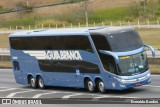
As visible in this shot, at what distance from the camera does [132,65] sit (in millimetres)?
27297

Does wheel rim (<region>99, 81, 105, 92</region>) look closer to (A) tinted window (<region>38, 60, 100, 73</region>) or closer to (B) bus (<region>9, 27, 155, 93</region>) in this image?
(B) bus (<region>9, 27, 155, 93</region>)

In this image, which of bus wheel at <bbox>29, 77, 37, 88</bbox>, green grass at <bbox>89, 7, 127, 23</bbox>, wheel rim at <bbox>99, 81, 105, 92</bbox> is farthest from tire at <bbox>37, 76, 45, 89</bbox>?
green grass at <bbox>89, 7, 127, 23</bbox>

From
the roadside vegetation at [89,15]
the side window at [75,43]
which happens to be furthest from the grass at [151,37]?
the side window at [75,43]

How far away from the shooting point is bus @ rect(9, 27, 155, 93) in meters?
27.2

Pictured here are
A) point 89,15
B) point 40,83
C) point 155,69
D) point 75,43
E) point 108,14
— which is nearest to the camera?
point 75,43

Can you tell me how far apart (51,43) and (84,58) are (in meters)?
2.88

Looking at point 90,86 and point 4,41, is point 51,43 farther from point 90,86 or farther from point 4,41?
point 4,41

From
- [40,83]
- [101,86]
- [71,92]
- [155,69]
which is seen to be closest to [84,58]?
[101,86]

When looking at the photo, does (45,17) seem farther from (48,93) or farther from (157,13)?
(48,93)

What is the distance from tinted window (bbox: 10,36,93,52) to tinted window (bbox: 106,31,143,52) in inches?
56.3

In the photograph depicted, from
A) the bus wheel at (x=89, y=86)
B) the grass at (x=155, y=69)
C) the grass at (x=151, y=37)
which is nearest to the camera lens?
the bus wheel at (x=89, y=86)

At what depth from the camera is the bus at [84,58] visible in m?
27.2

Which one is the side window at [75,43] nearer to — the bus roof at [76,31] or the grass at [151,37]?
the bus roof at [76,31]

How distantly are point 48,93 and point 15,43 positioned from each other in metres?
5.23
